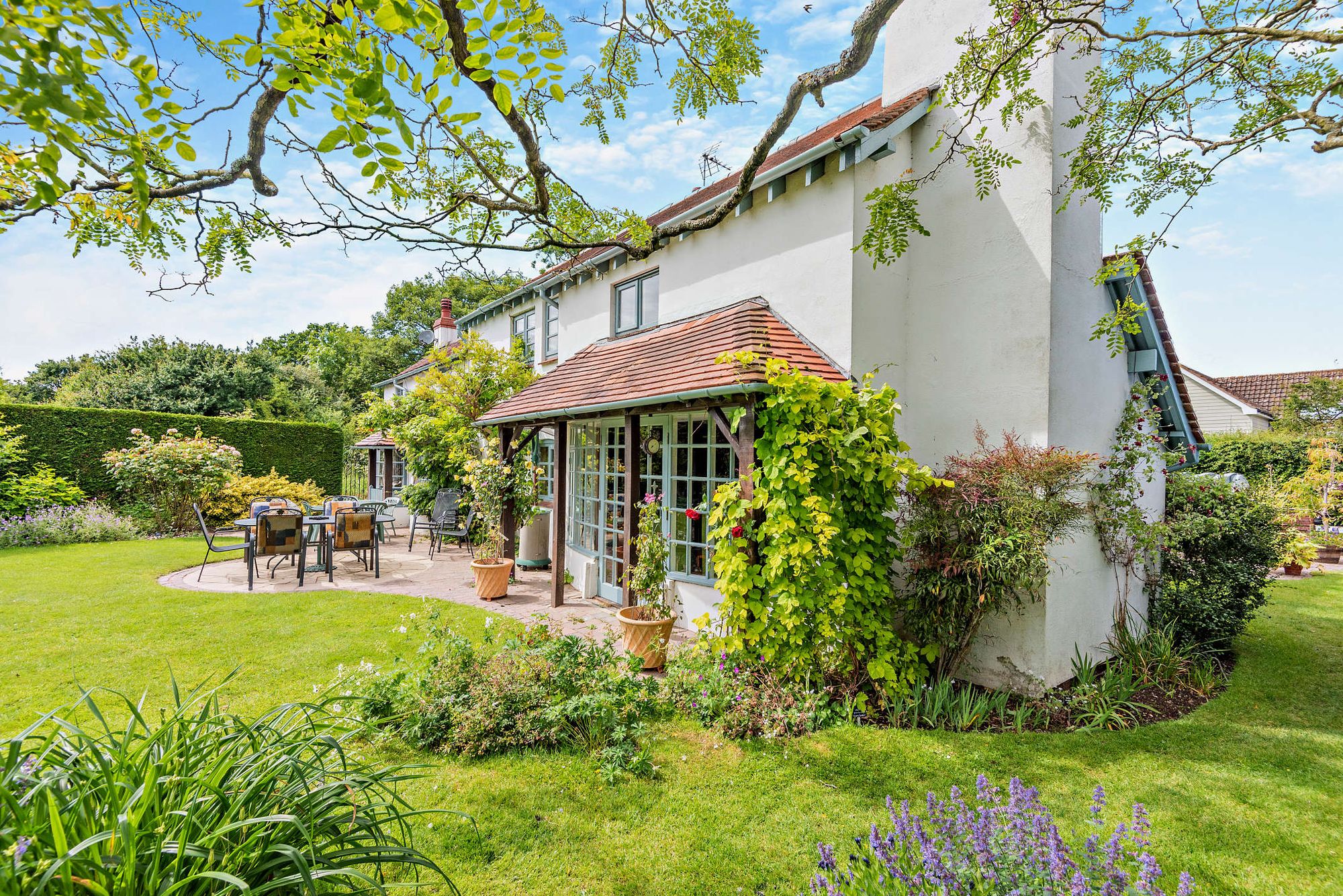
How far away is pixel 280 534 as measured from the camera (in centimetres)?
1002

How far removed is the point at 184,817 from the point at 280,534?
946 cm

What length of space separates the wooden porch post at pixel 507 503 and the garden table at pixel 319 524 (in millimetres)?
2681

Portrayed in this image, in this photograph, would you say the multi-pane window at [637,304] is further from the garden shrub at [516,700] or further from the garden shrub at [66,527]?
the garden shrub at [66,527]

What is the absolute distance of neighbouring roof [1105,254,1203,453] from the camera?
7020 millimetres

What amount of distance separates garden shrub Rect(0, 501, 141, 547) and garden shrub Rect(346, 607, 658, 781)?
1348cm

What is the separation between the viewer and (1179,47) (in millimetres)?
5082

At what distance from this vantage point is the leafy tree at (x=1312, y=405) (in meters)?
19.0

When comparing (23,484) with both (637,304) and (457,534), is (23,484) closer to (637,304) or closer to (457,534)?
(457,534)

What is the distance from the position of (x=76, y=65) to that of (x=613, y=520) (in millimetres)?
7631

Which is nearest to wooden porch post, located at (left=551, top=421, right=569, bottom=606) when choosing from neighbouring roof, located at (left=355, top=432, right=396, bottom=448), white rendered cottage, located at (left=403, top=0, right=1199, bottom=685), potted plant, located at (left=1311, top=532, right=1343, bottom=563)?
white rendered cottage, located at (left=403, top=0, right=1199, bottom=685)

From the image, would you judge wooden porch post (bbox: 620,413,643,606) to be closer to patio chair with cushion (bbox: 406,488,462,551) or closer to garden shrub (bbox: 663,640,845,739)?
garden shrub (bbox: 663,640,845,739)

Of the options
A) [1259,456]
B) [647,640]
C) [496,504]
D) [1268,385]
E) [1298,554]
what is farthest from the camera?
[1268,385]

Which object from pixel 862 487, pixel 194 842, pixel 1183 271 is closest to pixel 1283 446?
pixel 1183 271

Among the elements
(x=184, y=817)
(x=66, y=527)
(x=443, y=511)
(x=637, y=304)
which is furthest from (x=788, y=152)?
(x=66, y=527)
